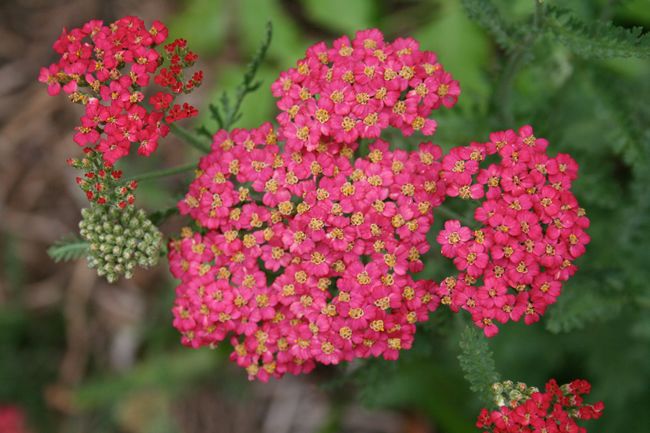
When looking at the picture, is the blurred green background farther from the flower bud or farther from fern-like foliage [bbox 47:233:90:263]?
fern-like foliage [bbox 47:233:90:263]

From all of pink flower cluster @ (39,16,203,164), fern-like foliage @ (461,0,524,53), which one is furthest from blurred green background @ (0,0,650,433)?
pink flower cluster @ (39,16,203,164)

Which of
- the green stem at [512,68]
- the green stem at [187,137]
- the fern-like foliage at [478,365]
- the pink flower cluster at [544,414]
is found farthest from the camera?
the green stem at [187,137]

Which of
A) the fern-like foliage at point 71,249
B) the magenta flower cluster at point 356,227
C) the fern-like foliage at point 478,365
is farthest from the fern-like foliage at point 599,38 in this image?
the fern-like foliage at point 71,249

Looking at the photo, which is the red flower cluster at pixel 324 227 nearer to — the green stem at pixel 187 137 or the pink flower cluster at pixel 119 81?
the green stem at pixel 187 137

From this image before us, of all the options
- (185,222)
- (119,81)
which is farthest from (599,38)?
(185,222)

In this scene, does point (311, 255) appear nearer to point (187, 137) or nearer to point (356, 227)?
point (356, 227)

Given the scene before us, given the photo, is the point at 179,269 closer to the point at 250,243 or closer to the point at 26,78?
the point at 250,243

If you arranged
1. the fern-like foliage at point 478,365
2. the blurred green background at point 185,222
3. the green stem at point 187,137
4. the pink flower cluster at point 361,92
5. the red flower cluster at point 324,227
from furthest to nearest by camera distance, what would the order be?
the blurred green background at point 185,222 < the green stem at point 187,137 < the pink flower cluster at point 361,92 < the red flower cluster at point 324,227 < the fern-like foliage at point 478,365
